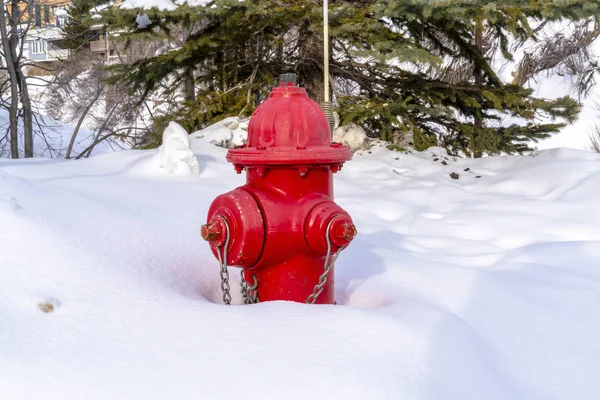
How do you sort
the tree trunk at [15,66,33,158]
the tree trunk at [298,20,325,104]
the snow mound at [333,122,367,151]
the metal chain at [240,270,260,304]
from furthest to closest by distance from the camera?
the tree trunk at [15,66,33,158], the tree trunk at [298,20,325,104], the snow mound at [333,122,367,151], the metal chain at [240,270,260,304]

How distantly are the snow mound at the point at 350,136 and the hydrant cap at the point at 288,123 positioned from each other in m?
3.88

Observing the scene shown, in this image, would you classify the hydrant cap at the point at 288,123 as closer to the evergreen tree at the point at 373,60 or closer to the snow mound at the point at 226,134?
the evergreen tree at the point at 373,60

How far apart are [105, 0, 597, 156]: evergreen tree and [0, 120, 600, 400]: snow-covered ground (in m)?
2.44

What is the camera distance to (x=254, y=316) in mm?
1829

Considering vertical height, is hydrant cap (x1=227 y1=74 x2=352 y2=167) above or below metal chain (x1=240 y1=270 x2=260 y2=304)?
above

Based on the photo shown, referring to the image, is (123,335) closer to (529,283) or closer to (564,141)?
(529,283)

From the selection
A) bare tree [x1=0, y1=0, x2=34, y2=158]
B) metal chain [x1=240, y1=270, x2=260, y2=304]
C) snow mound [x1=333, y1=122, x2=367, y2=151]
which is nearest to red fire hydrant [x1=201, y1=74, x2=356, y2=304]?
metal chain [x1=240, y1=270, x2=260, y2=304]

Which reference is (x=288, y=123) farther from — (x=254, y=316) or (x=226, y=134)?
(x=226, y=134)

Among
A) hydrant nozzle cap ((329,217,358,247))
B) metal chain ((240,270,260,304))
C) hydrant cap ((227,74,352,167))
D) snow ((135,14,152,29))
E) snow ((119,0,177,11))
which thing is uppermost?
snow ((119,0,177,11))

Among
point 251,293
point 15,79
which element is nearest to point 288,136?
point 251,293

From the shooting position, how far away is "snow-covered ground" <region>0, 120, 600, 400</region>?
1.51 m

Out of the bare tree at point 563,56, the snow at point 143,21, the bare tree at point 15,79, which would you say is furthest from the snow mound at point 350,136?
the bare tree at point 563,56

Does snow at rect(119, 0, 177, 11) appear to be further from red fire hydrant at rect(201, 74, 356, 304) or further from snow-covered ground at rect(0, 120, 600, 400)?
red fire hydrant at rect(201, 74, 356, 304)

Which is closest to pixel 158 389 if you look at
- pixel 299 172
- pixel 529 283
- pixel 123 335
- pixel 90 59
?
pixel 123 335
